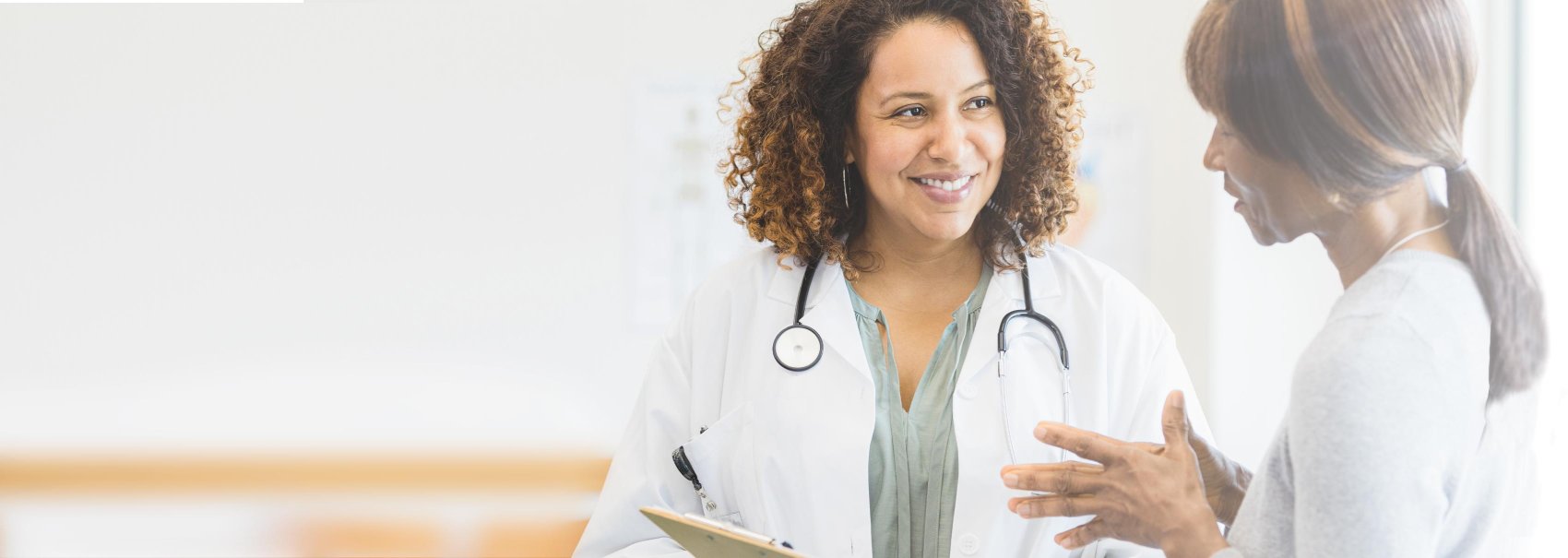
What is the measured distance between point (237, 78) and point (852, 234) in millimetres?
1627

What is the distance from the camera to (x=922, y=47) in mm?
1130

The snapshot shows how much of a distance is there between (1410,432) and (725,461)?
75cm

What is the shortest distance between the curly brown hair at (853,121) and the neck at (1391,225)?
1.85 feet

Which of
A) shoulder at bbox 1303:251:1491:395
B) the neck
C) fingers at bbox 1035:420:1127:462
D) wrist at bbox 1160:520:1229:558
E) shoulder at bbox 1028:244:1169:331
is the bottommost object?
wrist at bbox 1160:520:1229:558

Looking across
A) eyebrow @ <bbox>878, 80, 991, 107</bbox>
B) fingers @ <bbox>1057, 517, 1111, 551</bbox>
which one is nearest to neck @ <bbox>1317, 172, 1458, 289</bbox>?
fingers @ <bbox>1057, 517, 1111, 551</bbox>

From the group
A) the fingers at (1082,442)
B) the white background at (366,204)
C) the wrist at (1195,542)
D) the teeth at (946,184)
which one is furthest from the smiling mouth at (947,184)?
the white background at (366,204)

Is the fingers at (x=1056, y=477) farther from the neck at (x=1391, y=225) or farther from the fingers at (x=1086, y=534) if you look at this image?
the neck at (x=1391, y=225)

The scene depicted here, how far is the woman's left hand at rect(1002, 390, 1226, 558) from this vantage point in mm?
701

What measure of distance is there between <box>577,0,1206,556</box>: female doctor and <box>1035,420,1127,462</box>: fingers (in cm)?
31

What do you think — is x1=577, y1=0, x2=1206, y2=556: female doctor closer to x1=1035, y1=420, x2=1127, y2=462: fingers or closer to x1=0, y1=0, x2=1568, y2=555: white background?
x1=1035, y1=420, x2=1127, y2=462: fingers

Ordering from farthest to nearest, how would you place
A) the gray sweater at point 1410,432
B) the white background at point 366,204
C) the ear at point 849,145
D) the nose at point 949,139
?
1. the white background at point 366,204
2. the ear at point 849,145
3. the nose at point 949,139
4. the gray sweater at point 1410,432

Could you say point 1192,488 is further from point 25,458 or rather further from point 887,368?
point 25,458

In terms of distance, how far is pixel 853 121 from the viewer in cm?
121

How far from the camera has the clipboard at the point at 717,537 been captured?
2.90 ft
